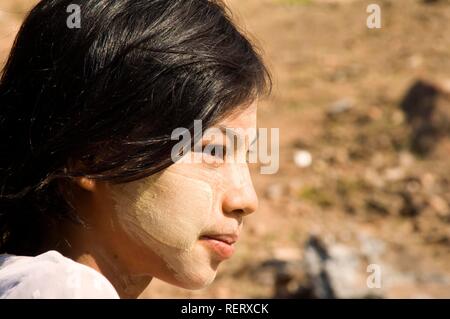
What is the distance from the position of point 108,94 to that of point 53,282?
0.46 m

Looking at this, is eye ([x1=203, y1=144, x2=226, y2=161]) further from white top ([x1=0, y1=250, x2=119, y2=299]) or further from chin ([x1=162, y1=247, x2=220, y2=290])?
white top ([x1=0, y1=250, x2=119, y2=299])

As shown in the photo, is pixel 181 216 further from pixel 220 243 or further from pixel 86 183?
pixel 86 183

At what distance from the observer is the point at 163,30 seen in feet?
5.88

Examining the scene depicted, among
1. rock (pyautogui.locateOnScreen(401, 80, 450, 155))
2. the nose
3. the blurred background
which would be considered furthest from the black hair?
rock (pyautogui.locateOnScreen(401, 80, 450, 155))

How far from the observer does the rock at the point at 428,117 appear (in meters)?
6.64

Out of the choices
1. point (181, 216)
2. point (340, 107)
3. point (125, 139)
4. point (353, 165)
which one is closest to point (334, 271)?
point (353, 165)

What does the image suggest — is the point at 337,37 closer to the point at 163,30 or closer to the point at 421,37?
the point at 421,37

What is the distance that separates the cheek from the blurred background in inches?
27.6

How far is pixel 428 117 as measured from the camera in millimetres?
6785

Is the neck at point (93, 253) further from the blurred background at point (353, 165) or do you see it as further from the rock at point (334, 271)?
the rock at point (334, 271)

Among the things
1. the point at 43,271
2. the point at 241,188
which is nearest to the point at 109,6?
the point at 241,188

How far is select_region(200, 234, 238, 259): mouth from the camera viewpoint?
6.06 feet

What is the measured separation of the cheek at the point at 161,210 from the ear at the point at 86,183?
0.13ft

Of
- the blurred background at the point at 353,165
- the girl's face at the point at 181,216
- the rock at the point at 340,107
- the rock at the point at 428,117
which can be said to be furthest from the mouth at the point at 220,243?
the rock at the point at 340,107
